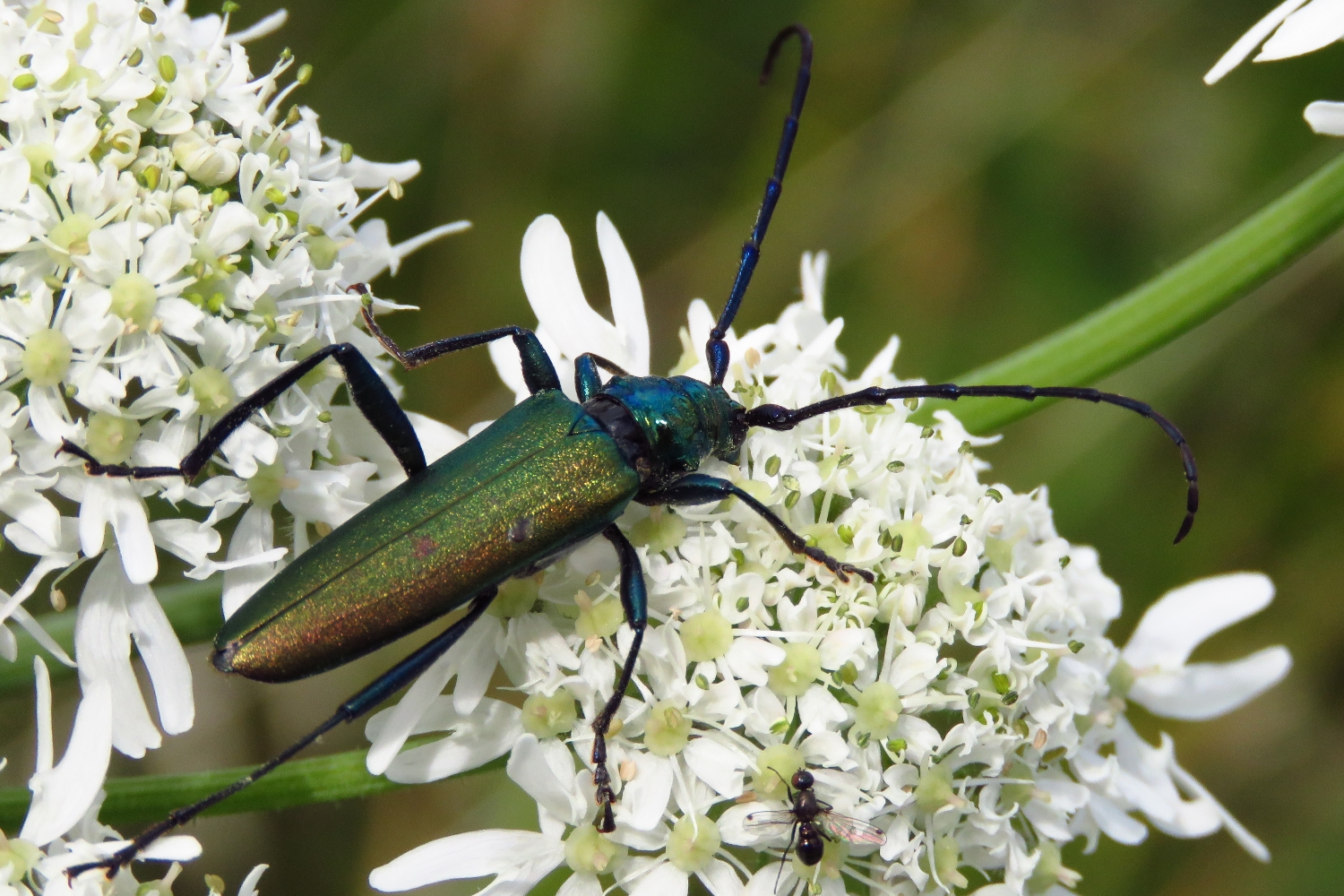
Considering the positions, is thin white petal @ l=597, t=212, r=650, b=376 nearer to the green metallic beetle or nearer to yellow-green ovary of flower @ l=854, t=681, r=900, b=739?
the green metallic beetle

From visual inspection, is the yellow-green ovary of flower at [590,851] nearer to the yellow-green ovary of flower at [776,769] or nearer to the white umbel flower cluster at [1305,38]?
the yellow-green ovary of flower at [776,769]

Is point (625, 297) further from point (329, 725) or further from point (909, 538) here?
point (329, 725)

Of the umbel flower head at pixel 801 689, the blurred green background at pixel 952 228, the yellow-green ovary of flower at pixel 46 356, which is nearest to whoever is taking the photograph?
the yellow-green ovary of flower at pixel 46 356

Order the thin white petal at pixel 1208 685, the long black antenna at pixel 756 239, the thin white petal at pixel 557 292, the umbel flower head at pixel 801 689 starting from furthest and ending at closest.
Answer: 1. the thin white petal at pixel 1208 685
2. the thin white petal at pixel 557 292
3. the long black antenna at pixel 756 239
4. the umbel flower head at pixel 801 689

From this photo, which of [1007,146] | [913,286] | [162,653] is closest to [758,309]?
[913,286]

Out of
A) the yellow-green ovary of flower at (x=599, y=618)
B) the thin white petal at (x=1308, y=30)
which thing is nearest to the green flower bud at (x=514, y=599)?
the yellow-green ovary of flower at (x=599, y=618)

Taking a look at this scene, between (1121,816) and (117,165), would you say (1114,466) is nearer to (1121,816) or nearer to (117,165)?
(1121,816)
